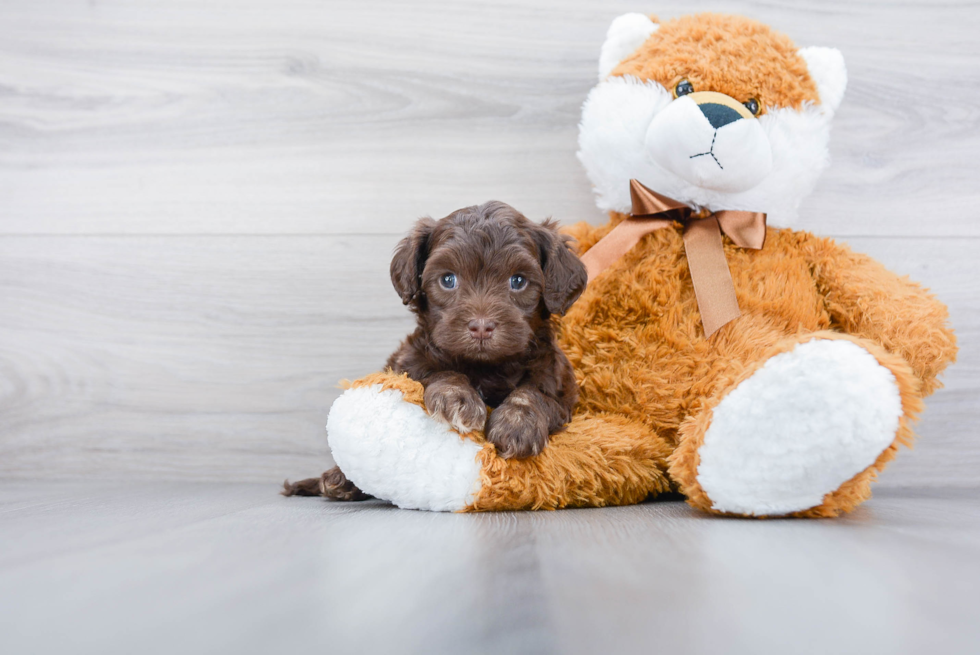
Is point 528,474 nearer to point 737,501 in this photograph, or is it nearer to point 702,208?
point 737,501

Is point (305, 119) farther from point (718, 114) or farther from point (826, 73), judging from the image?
point (826, 73)

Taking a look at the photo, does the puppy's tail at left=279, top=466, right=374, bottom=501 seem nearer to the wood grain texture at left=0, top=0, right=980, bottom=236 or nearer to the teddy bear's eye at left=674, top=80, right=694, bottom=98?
the wood grain texture at left=0, top=0, right=980, bottom=236

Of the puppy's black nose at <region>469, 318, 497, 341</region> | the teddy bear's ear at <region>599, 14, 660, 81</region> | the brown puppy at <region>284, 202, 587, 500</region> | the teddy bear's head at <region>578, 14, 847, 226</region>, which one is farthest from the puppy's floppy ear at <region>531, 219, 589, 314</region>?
the teddy bear's ear at <region>599, 14, 660, 81</region>

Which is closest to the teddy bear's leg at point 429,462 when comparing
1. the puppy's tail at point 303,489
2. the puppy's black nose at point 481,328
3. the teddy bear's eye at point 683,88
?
the puppy's black nose at point 481,328

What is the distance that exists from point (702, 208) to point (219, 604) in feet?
4.23

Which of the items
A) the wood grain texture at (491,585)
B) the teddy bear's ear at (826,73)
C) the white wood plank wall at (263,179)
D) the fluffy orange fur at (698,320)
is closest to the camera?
the wood grain texture at (491,585)

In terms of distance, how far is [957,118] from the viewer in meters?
1.88

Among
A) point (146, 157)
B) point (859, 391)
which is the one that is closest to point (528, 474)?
point (859, 391)

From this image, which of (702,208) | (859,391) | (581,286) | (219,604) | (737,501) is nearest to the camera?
(219,604)

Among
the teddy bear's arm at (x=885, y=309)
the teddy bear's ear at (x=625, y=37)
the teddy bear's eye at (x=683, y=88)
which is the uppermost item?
the teddy bear's ear at (x=625, y=37)

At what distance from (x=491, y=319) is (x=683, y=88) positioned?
0.75 meters

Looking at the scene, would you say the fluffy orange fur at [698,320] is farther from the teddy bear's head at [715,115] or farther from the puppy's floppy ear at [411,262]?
the puppy's floppy ear at [411,262]

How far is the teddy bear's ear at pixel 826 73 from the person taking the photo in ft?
5.09

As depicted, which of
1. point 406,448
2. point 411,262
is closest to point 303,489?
point 406,448
